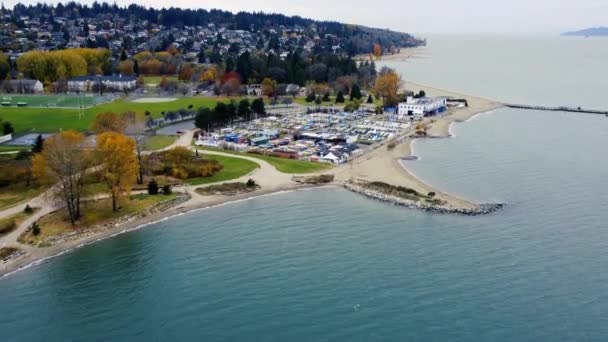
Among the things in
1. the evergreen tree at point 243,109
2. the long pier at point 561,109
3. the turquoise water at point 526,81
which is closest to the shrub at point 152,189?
the evergreen tree at point 243,109

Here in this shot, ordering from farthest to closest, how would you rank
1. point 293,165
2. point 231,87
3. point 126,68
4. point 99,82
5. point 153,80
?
point 126,68
point 153,80
point 99,82
point 231,87
point 293,165

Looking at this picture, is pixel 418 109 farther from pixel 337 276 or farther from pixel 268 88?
pixel 337 276

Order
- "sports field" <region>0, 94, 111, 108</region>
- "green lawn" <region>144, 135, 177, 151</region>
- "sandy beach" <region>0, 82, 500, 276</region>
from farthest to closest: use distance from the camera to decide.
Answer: "sports field" <region>0, 94, 111, 108</region>
"green lawn" <region>144, 135, 177, 151</region>
"sandy beach" <region>0, 82, 500, 276</region>

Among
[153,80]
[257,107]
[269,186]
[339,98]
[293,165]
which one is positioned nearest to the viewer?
[269,186]

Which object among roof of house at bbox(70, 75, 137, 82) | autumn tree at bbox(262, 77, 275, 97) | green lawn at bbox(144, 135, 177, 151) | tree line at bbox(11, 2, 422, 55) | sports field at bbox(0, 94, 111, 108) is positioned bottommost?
green lawn at bbox(144, 135, 177, 151)

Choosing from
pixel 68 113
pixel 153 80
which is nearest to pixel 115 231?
pixel 68 113

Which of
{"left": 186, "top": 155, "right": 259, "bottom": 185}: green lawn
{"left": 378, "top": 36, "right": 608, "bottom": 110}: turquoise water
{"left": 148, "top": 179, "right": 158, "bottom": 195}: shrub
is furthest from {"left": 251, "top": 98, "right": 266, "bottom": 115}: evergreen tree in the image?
{"left": 378, "top": 36, "right": 608, "bottom": 110}: turquoise water

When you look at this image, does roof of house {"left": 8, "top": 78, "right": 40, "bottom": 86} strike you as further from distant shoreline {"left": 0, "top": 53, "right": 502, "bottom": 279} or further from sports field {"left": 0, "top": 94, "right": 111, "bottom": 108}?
distant shoreline {"left": 0, "top": 53, "right": 502, "bottom": 279}

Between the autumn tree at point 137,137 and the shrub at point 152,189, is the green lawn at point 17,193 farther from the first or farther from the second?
the shrub at point 152,189
